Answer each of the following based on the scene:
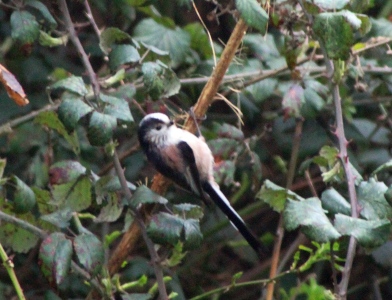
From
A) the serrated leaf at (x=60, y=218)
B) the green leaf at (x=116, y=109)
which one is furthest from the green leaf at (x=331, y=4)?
the serrated leaf at (x=60, y=218)

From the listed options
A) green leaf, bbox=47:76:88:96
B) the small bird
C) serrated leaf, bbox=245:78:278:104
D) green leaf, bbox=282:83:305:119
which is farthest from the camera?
serrated leaf, bbox=245:78:278:104

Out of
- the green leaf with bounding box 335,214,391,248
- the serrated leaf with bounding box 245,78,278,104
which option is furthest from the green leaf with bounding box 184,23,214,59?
the green leaf with bounding box 335,214,391,248

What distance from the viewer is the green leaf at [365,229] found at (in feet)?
6.44

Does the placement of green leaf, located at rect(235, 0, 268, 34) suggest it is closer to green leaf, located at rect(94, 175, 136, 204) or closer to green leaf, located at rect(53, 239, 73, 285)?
green leaf, located at rect(94, 175, 136, 204)

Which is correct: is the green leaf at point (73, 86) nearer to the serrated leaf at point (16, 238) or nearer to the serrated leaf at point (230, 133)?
the serrated leaf at point (16, 238)

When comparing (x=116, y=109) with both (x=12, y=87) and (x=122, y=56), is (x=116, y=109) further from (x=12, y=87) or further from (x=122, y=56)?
(x=12, y=87)

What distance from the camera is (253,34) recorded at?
11.3ft

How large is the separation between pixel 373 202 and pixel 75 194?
92cm

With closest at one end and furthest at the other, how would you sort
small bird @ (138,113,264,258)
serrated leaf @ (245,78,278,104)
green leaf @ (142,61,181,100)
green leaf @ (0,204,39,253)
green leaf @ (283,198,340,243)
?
green leaf @ (283,198,340,243) → green leaf @ (142,61,181,100) → green leaf @ (0,204,39,253) → small bird @ (138,113,264,258) → serrated leaf @ (245,78,278,104)

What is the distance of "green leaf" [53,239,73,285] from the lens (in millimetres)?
2189

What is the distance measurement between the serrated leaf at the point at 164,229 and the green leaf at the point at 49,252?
262mm

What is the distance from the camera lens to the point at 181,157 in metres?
2.86

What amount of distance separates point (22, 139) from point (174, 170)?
786mm

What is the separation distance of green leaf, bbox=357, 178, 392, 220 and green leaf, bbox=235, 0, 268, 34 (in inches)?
21.6
